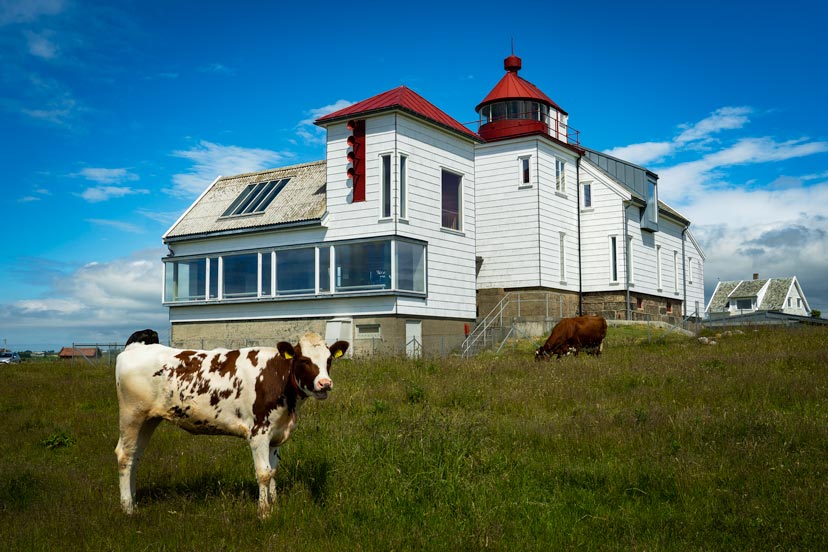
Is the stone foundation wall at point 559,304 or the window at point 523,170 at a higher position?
the window at point 523,170

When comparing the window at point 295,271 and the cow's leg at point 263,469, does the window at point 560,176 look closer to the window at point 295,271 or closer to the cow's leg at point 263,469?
the window at point 295,271

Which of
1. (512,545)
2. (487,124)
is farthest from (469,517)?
(487,124)

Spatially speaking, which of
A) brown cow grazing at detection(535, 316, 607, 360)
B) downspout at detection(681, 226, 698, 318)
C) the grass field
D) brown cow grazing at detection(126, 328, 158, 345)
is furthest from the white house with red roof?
brown cow grazing at detection(126, 328, 158, 345)

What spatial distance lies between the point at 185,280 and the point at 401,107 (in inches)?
536

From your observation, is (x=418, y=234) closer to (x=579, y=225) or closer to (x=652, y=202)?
(x=579, y=225)

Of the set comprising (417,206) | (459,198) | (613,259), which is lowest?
(613,259)

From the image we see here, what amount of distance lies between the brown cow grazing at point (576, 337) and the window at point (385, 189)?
8.27 meters

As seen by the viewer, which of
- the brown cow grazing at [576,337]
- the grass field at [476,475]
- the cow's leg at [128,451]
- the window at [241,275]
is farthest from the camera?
the window at [241,275]

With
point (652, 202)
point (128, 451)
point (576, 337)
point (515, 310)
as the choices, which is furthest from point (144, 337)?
point (652, 202)

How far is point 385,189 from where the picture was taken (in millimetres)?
29359

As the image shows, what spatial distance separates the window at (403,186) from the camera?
2917cm

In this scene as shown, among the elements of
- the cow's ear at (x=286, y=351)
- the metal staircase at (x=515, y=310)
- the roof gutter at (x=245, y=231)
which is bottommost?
the cow's ear at (x=286, y=351)

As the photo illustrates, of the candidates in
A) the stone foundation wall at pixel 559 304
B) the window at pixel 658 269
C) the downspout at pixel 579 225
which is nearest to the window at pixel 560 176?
the downspout at pixel 579 225

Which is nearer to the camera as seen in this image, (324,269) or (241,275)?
(324,269)
